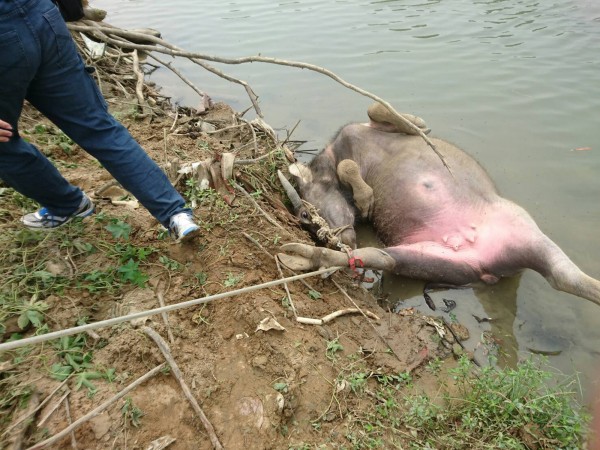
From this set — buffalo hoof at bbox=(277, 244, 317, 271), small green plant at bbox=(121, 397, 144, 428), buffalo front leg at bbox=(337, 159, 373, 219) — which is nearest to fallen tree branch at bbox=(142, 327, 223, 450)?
small green plant at bbox=(121, 397, 144, 428)

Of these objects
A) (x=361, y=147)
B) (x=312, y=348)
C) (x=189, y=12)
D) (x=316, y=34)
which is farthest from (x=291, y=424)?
(x=189, y=12)

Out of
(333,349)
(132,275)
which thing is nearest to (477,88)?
(333,349)

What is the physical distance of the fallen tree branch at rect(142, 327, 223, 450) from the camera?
180 cm

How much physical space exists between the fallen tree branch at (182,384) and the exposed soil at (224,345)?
1.3 inches

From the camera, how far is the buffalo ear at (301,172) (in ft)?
12.7

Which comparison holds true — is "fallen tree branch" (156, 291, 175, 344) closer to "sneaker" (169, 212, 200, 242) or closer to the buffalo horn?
"sneaker" (169, 212, 200, 242)

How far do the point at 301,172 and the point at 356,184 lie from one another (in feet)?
1.76

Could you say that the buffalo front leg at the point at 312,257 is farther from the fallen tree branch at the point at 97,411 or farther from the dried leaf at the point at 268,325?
the fallen tree branch at the point at 97,411

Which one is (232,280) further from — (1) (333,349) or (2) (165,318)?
(1) (333,349)

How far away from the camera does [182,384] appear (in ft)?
6.34

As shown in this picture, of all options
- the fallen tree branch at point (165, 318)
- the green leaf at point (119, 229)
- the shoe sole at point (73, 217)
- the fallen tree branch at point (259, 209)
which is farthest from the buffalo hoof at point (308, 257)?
the shoe sole at point (73, 217)

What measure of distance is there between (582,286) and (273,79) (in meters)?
4.42

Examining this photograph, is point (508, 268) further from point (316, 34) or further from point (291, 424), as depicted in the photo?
point (316, 34)

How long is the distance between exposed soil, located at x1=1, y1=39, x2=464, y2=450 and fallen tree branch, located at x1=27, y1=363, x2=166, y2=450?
4 centimetres
